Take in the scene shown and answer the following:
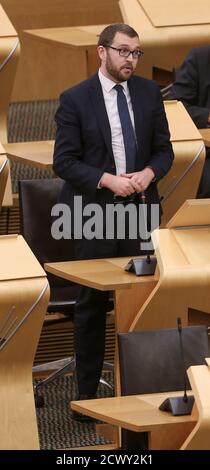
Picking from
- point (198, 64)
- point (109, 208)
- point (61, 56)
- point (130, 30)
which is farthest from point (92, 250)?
point (61, 56)

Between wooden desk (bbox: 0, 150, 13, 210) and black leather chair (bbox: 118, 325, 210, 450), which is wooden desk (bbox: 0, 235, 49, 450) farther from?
wooden desk (bbox: 0, 150, 13, 210)

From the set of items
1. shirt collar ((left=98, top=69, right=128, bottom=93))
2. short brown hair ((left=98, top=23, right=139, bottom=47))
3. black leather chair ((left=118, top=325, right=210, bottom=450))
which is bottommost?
black leather chair ((left=118, top=325, right=210, bottom=450))

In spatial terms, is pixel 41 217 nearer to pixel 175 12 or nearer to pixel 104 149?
pixel 104 149

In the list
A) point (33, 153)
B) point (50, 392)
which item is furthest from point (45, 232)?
point (50, 392)

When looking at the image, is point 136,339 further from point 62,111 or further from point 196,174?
point 196,174

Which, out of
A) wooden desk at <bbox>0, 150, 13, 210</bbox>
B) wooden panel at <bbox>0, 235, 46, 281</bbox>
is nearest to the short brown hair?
wooden desk at <bbox>0, 150, 13, 210</bbox>

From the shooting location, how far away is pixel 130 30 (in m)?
1.93

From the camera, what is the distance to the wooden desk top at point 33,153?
217 cm

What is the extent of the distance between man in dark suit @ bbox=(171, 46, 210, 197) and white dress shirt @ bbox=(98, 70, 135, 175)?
0.32 meters

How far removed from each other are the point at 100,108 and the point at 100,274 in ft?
0.90

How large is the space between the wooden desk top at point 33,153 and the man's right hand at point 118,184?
0.25 m

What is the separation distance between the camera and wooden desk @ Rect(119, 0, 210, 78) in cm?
249

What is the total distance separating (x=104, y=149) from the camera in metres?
1.94

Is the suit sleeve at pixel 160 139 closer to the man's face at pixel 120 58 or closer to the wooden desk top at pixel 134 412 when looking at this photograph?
the man's face at pixel 120 58
